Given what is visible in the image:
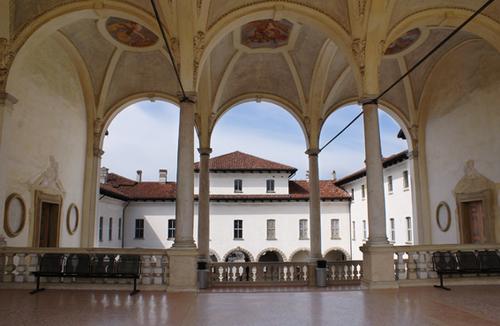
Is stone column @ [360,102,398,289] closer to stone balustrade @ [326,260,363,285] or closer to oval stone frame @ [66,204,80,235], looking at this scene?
stone balustrade @ [326,260,363,285]

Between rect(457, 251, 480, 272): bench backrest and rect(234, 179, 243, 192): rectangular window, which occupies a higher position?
rect(234, 179, 243, 192): rectangular window

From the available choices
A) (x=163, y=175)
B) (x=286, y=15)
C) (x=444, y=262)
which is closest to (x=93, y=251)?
(x=286, y=15)

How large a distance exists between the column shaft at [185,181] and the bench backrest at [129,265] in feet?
3.08

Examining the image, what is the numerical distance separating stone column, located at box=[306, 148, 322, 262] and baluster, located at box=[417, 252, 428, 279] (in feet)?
17.2

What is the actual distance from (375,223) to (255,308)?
4.42 m

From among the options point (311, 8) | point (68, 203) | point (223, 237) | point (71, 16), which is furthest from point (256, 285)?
point (223, 237)

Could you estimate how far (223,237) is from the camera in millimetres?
34469

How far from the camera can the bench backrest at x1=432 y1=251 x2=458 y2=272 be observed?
9469 millimetres

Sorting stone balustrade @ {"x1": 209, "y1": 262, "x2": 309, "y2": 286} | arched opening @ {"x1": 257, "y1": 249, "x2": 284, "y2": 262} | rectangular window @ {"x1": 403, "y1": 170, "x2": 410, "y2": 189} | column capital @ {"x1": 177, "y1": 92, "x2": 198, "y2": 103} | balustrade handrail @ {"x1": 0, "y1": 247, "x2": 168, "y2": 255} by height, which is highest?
column capital @ {"x1": 177, "y1": 92, "x2": 198, "y2": 103}

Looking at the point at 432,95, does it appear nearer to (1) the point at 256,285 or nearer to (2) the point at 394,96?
(2) the point at 394,96

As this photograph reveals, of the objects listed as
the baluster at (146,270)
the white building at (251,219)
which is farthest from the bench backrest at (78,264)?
the white building at (251,219)

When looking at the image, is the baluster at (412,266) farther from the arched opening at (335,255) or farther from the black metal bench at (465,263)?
the arched opening at (335,255)

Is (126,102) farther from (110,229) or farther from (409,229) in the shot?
(409,229)

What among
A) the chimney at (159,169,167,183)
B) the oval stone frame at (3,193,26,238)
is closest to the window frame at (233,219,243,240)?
the chimney at (159,169,167,183)
